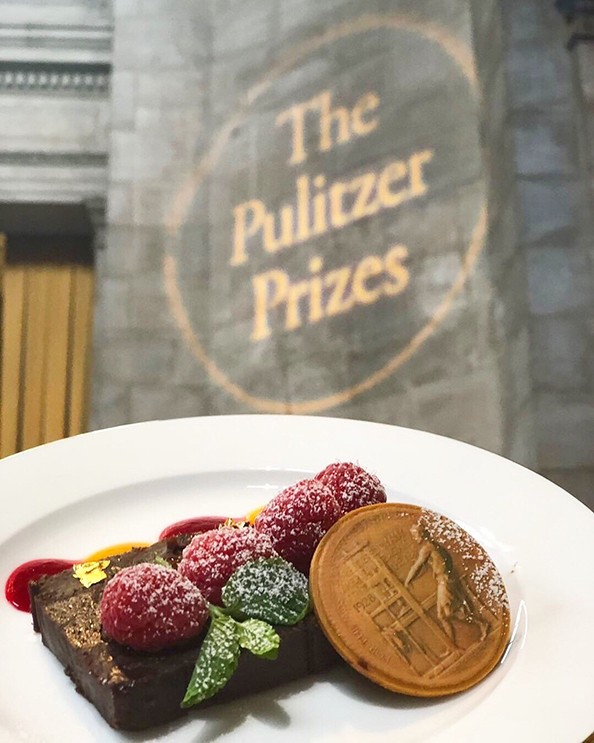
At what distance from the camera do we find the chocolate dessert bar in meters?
0.82

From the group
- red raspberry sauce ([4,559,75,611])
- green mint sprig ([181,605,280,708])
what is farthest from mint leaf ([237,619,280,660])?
red raspberry sauce ([4,559,75,611])

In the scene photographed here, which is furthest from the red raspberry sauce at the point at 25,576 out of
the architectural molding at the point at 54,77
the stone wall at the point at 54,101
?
the architectural molding at the point at 54,77

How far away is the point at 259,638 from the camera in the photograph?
839 millimetres

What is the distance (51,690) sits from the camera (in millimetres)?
891

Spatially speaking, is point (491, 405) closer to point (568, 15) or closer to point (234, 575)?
point (568, 15)

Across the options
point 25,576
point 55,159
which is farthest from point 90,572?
point 55,159

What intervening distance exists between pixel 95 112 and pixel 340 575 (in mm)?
2797

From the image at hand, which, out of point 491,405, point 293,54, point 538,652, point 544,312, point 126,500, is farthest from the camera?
point 293,54

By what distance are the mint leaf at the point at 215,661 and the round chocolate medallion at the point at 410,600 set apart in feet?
0.36

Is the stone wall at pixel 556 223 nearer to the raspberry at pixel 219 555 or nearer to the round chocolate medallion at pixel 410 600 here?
the round chocolate medallion at pixel 410 600

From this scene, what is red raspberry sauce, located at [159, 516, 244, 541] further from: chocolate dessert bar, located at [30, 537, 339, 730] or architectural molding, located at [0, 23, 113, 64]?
architectural molding, located at [0, 23, 113, 64]

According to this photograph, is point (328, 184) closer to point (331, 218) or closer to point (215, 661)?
point (331, 218)

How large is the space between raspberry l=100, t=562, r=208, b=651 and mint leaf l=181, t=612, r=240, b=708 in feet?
0.08

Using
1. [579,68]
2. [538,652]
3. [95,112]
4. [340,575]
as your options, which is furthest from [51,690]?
[95,112]
